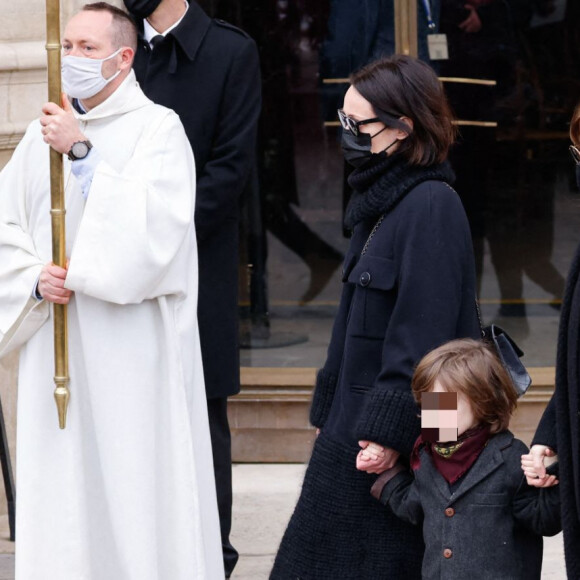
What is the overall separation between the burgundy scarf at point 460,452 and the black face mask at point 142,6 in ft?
6.41

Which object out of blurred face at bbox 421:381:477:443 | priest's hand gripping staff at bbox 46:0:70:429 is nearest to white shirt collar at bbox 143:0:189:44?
priest's hand gripping staff at bbox 46:0:70:429

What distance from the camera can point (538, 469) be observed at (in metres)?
3.46

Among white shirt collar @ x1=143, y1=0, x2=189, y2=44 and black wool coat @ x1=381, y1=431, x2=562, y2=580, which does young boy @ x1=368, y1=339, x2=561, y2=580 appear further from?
white shirt collar @ x1=143, y1=0, x2=189, y2=44

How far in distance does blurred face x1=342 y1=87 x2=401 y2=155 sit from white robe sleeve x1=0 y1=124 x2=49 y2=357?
40.2 inches

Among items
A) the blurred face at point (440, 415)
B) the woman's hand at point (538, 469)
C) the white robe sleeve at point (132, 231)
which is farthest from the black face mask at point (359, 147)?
the woman's hand at point (538, 469)

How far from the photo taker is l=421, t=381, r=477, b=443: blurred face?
3537 mm

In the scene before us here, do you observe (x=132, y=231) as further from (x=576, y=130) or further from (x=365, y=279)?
(x=576, y=130)

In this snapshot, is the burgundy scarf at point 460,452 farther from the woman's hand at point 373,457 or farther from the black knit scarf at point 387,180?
the black knit scarf at point 387,180

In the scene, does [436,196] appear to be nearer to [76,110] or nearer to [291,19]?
Answer: [76,110]

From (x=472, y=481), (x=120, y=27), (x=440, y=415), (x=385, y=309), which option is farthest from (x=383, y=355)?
(x=120, y=27)

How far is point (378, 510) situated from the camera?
376cm

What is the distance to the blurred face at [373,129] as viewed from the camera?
3785mm

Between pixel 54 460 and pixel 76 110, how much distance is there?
1.04 metres

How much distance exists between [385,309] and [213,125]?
4.38ft
